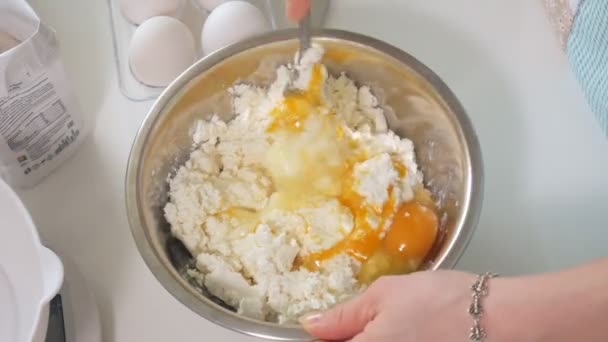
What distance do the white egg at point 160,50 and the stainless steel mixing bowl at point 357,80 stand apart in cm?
9

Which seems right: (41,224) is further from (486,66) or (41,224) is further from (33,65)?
(486,66)

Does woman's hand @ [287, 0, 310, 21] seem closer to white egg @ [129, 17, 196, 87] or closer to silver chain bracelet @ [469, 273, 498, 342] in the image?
white egg @ [129, 17, 196, 87]

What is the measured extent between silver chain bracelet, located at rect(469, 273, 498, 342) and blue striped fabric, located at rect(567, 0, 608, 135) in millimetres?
347

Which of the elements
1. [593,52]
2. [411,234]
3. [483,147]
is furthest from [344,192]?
[593,52]

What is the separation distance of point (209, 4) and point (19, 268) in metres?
0.43

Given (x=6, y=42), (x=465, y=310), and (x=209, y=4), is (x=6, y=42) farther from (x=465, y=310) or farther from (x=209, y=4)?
(x=465, y=310)

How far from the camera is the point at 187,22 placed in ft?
3.26

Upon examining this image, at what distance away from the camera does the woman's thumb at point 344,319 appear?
2.12ft

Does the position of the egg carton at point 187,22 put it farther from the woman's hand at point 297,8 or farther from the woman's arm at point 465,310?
the woman's arm at point 465,310

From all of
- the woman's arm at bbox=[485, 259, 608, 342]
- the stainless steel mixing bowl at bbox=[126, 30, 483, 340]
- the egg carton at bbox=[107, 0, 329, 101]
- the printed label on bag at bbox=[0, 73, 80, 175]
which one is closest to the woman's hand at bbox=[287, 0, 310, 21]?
the stainless steel mixing bowl at bbox=[126, 30, 483, 340]

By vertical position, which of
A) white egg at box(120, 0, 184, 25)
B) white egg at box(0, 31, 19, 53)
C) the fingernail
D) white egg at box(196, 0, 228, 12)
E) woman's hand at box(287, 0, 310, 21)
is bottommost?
the fingernail

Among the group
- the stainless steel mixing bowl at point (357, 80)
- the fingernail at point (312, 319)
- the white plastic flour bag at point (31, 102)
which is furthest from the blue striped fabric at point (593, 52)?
the white plastic flour bag at point (31, 102)

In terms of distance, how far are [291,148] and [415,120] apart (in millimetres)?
148

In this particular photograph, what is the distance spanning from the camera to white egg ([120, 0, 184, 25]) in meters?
0.95
